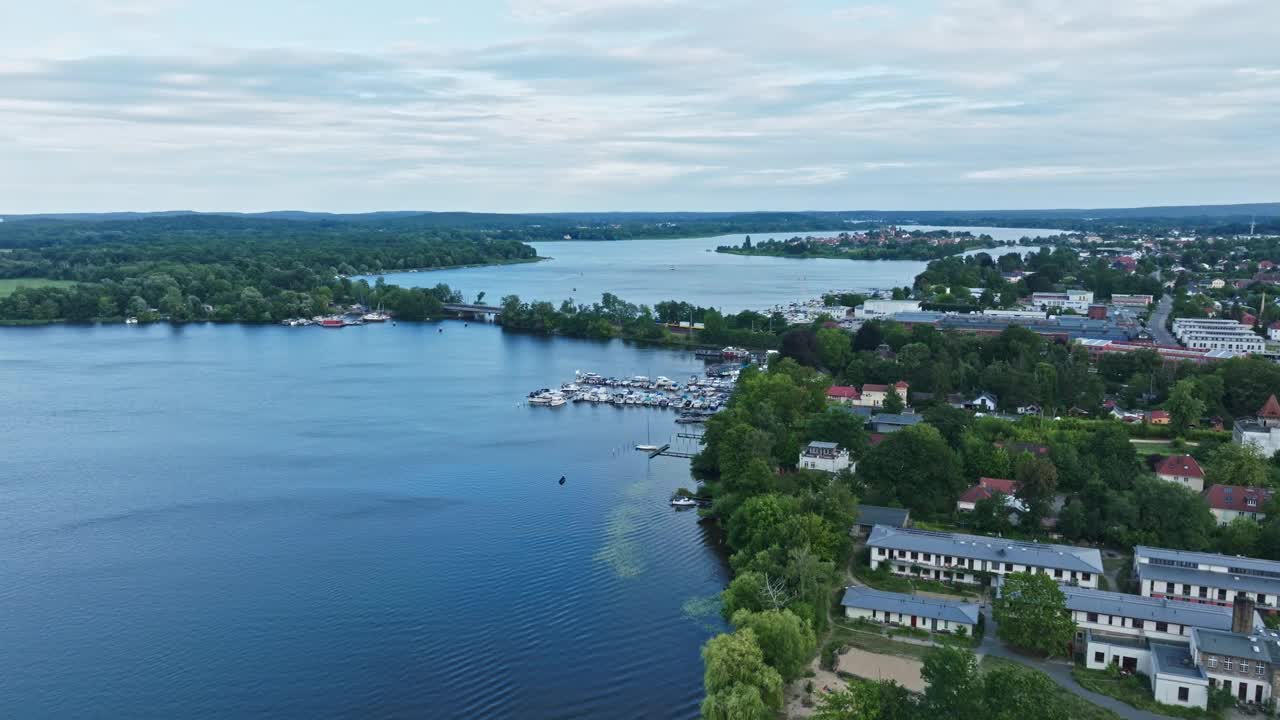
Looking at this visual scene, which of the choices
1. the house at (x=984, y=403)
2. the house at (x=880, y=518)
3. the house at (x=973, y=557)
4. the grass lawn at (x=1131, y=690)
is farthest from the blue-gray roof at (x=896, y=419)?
the grass lawn at (x=1131, y=690)

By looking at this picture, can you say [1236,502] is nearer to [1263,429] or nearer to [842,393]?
[1263,429]

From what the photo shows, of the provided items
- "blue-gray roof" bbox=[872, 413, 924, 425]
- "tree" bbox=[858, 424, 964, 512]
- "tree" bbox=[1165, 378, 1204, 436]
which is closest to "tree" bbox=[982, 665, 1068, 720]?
"tree" bbox=[858, 424, 964, 512]

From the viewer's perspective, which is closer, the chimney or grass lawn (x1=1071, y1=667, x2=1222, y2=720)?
grass lawn (x1=1071, y1=667, x2=1222, y2=720)

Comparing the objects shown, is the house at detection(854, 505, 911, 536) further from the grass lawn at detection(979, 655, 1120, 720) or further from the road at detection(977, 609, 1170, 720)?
the grass lawn at detection(979, 655, 1120, 720)

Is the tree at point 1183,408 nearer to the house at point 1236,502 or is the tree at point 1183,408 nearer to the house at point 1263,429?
Answer: the house at point 1263,429

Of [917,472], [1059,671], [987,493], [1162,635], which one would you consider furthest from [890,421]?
[1059,671]
